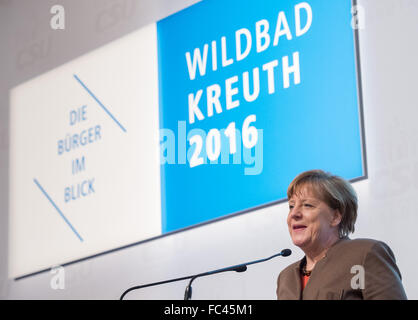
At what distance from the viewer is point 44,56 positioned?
513 cm

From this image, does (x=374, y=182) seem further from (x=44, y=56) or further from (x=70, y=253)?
(x=44, y=56)

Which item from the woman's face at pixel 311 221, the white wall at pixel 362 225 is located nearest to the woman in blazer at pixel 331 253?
the woman's face at pixel 311 221

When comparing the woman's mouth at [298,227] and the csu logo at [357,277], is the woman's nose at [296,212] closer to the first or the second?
the woman's mouth at [298,227]

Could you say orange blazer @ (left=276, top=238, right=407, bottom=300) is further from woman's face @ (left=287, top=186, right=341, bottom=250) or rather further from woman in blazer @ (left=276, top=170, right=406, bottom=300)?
woman's face @ (left=287, top=186, right=341, bottom=250)

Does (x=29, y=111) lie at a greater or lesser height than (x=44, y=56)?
lesser

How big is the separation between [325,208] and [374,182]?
1.00 metres

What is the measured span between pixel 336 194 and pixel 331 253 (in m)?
0.21

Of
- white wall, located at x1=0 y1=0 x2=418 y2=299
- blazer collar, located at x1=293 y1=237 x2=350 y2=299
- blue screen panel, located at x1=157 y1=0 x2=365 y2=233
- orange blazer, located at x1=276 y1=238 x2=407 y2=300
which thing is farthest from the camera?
blue screen panel, located at x1=157 y1=0 x2=365 y2=233

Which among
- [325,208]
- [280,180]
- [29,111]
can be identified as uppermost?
[29,111]

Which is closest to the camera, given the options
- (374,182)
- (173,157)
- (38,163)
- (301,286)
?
(301,286)

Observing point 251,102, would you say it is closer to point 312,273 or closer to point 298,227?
point 298,227

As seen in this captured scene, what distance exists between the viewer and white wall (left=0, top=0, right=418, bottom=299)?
10.3ft

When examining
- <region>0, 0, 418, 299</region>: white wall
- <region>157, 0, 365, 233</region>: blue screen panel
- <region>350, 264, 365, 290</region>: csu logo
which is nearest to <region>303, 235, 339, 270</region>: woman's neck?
<region>350, 264, 365, 290</region>: csu logo
